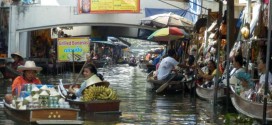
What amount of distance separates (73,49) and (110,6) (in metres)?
12.3

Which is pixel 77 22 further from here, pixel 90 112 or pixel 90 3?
pixel 90 112

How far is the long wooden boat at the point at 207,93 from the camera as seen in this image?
17.9 metres

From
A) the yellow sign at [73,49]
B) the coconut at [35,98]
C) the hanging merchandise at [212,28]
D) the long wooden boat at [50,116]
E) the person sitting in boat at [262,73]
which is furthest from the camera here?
the hanging merchandise at [212,28]

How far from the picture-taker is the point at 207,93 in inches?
757

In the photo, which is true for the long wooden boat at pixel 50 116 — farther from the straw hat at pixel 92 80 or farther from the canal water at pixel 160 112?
the straw hat at pixel 92 80

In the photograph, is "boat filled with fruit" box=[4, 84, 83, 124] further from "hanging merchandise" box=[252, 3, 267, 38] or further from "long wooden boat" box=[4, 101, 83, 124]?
"hanging merchandise" box=[252, 3, 267, 38]

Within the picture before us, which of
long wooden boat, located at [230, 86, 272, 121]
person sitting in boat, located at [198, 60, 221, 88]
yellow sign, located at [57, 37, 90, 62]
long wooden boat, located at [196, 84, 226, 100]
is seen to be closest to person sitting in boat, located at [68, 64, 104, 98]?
long wooden boat, located at [230, 86, 272, 121]

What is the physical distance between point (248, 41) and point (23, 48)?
844 inches

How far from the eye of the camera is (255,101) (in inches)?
521

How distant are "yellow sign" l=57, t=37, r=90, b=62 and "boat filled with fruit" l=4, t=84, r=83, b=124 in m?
5.96

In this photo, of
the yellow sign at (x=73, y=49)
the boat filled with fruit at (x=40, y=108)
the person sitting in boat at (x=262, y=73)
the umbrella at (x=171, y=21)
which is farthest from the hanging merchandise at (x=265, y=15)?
the umbrella at (x=171, y=21)

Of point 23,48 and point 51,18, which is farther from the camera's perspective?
point 23,48

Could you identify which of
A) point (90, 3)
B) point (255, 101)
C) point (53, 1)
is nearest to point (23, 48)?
point (53, 1)

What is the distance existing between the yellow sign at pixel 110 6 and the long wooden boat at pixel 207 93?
11.9 metres
